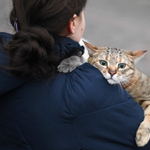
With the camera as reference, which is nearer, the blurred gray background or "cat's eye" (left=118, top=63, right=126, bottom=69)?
"cat's eye" (left=118, top=63, right=126, bottom=69)

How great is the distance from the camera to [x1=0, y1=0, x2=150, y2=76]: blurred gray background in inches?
155

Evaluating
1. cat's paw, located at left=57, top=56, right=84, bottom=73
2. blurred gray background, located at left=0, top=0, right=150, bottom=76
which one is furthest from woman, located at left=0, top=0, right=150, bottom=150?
blurred gray background, located at left=0, top=0, right=150, bottom=76

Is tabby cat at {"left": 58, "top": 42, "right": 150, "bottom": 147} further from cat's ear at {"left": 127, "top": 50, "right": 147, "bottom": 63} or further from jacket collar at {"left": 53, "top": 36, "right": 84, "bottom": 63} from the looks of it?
jacket collar at {"left": 53, "top": 36, "right": 84, "bottom": 63}

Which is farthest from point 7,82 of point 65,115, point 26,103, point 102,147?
point 102,147

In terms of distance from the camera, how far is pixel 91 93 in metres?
0.89

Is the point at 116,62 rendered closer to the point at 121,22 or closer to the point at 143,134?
the point at 143,134

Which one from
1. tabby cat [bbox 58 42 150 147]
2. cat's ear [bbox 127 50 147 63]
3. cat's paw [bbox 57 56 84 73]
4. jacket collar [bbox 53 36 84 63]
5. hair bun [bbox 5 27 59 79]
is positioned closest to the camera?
hair bun [bbox 5 27 59 79]

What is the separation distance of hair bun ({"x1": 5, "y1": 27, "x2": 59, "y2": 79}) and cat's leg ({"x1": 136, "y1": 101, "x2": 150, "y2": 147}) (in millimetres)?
560

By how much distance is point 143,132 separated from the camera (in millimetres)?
1135

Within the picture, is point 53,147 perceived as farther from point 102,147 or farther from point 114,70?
point 114,70

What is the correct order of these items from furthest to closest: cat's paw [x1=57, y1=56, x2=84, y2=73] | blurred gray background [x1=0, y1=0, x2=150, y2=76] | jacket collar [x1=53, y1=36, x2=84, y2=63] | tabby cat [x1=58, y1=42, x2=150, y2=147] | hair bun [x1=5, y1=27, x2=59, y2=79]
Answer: blurred gray background [x1=0, y1=0, x2=150, y2=76] → tabby cat [x1=58, y1=42, x2=150, y2=147] → cat's paw [x1=57, y1=56, x2=84, y2=73] → jacket collar [x1=53, y1=36, x2=84, y2=63] → hair bun [x1=5, y1=27, x2=59, y2=79]

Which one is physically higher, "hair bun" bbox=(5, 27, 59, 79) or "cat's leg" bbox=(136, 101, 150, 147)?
"hair bun" bbox=(5, 27, 59, 79)

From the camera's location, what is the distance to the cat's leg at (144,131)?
3.23 ft

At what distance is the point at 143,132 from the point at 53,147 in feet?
1.71
